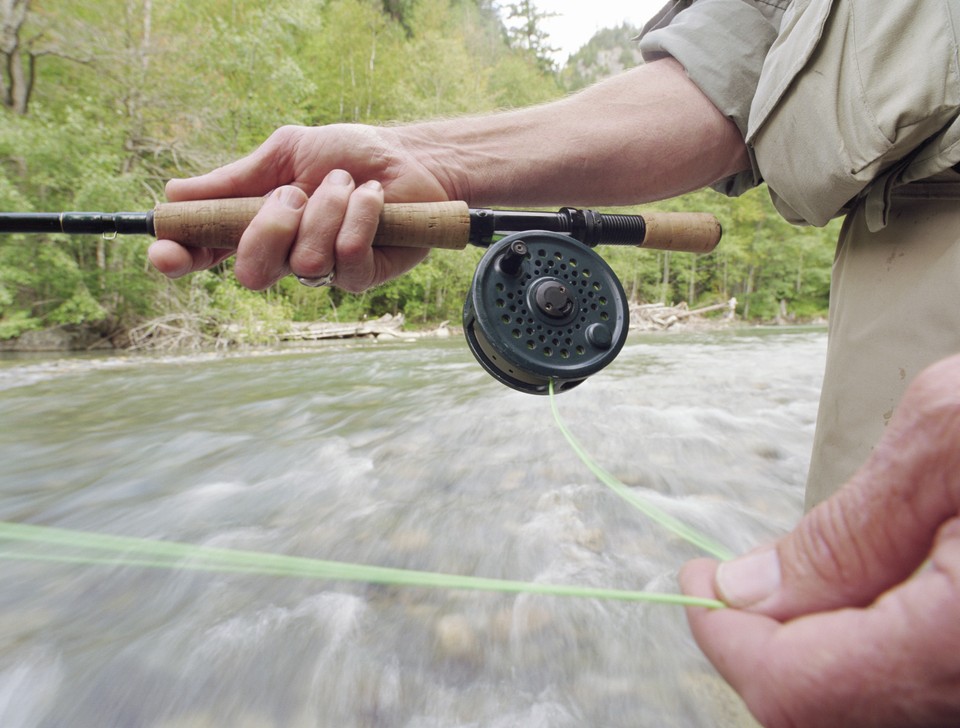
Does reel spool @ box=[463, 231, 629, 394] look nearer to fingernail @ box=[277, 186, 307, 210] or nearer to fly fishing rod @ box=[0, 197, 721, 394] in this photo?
fly fishing rod @ box=[0, 197, 721, 394]

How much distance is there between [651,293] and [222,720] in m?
27.4

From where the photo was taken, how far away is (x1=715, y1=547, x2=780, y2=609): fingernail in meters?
0.56

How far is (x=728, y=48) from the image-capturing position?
1.39 meters

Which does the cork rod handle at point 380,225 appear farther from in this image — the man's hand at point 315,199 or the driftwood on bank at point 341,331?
the driftwood on bank at point 341,331

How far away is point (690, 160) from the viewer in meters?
1.48

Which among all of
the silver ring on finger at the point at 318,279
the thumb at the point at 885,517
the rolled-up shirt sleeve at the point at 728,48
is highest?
the rolled-up shirt sleeve at the point at 728,48

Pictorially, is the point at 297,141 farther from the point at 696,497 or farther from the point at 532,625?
the point at 696,497

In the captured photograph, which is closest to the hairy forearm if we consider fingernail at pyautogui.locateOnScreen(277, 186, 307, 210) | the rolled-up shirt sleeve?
the rolled-up shirt sleeve

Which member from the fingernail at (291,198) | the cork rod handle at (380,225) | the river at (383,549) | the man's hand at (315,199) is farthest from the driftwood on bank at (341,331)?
the fingernail at (291,198)

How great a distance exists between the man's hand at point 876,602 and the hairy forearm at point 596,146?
1.15 metres

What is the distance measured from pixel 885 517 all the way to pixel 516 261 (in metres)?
0.94

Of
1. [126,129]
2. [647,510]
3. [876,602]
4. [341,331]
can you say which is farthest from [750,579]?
[341,331]

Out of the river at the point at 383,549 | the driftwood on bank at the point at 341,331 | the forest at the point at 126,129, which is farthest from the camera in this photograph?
the driftwood on bank at the point at 341,331

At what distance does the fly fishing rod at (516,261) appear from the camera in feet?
4.18
